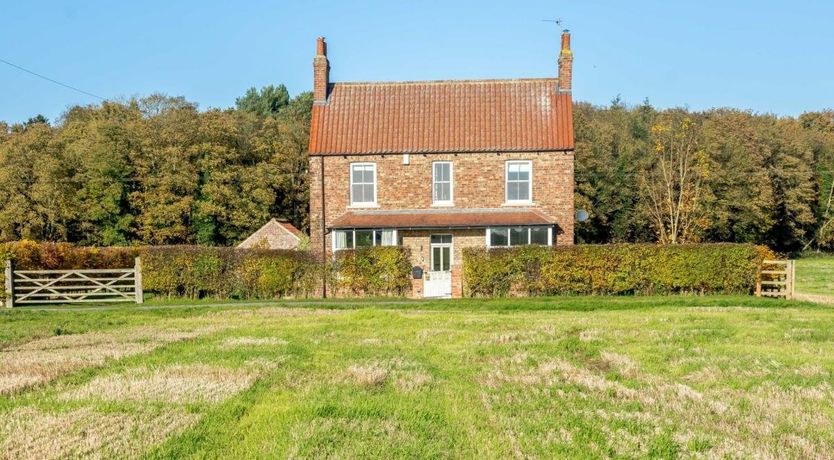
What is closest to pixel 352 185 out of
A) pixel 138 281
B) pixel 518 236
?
pixel 518 236

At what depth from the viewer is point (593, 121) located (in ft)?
202

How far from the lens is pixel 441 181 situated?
→ 94.5 feet

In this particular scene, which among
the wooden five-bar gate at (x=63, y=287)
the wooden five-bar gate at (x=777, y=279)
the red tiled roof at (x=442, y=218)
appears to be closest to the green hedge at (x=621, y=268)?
the wooden five-bar gate at (x=777, y=279)

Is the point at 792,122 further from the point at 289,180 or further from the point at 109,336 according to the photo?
the point at 109,336

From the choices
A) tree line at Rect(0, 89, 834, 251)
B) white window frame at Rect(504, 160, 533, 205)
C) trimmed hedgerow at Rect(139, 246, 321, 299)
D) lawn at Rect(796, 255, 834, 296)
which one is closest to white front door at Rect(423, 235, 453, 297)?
white window frame at Rect(504, 160, 533, 205)

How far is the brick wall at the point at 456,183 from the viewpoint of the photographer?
92.8 feet

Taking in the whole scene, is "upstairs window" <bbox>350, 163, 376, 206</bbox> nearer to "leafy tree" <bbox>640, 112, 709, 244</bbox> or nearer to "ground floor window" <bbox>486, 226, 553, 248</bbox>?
"ground floor window" <bbox>486, 226, 553, 248</bbox>

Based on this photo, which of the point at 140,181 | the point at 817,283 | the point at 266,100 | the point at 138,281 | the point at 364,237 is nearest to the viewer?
the point at 138,281

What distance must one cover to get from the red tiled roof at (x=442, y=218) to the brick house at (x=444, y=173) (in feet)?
0.14

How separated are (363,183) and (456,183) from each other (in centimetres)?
394

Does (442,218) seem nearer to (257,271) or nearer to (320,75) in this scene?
(257,271)

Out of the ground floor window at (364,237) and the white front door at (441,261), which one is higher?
the ground floor window at (364,237)

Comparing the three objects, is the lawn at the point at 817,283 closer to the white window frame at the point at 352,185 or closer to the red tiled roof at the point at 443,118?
the red tiled roof at the point at 443,118

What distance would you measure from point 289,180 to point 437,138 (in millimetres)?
31185
